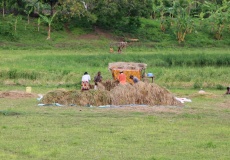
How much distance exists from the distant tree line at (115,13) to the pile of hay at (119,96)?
28184 mm

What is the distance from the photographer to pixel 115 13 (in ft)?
179

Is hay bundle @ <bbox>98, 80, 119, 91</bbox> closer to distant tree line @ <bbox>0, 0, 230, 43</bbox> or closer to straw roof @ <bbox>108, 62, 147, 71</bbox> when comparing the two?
straw roof @ <bbox>108, 62, 147, 71</bbox>

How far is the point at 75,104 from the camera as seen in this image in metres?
23.8

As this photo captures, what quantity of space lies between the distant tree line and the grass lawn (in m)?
29.4

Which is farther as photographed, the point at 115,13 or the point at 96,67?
the point at 115,13

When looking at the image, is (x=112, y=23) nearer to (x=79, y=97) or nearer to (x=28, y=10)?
(x=28, y=10)

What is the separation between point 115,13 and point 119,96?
31341 millimetres

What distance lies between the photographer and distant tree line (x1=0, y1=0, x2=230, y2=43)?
53438 millimetres

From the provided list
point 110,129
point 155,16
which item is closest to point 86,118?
point 110,129

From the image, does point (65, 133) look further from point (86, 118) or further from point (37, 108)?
point (37, 108)

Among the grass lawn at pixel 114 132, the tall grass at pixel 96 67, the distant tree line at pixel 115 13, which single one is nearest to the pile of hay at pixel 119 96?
the grass lawn at pixel 114 132

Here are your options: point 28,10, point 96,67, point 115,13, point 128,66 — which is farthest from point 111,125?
point 28,10

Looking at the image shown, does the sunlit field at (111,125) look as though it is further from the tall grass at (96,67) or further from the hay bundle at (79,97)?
the hay bundle at (79,97)

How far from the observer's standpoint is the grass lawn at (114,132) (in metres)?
14.4
